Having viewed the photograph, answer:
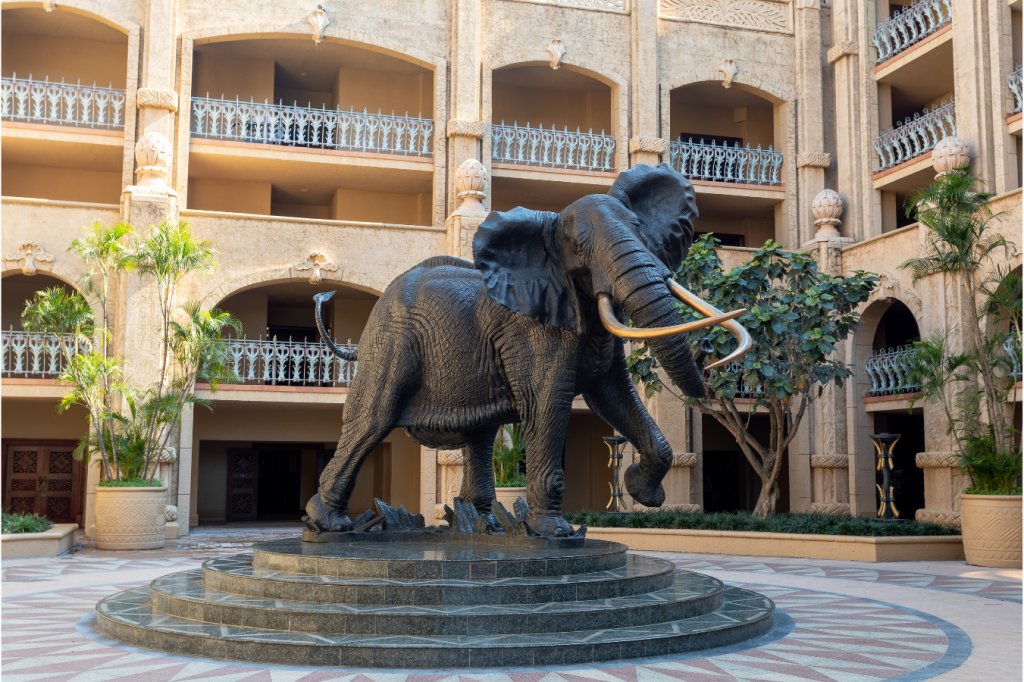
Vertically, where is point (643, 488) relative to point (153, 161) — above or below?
below

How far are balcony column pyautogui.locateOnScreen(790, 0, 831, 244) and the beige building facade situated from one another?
52mm

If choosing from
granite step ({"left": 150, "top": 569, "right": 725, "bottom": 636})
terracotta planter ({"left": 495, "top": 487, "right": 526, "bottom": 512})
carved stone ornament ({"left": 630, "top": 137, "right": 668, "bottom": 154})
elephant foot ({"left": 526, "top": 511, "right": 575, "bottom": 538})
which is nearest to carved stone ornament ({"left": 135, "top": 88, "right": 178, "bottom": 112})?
carved stone ornament ({"left": 630, "top": 137, "right": 668, "bottom": 154})

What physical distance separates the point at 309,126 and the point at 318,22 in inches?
78.3

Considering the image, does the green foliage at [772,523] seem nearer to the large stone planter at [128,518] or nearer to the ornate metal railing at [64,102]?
the large stone planter at [128,518]

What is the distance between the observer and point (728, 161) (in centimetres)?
1855

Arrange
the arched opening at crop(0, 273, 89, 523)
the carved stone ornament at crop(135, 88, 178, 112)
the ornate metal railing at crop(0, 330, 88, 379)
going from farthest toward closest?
the arched opening at crop(0, 273, 89, 523), the carved stone ornament at crop(135, 88, 178, 112), the ornate metal railing at crop(0, 330, 88, 379)

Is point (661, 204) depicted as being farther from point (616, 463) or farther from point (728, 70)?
point (728, 70)

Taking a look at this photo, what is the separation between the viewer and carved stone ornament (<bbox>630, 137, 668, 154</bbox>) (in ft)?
56.6

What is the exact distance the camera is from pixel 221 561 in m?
6.19

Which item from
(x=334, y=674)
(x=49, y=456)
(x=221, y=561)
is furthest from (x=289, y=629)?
(x=49, y=456)

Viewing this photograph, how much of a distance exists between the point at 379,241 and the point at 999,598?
11.3 meters

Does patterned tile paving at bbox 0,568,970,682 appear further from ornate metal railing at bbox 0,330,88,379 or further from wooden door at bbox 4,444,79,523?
wooden door at bbox 4,444,79,523

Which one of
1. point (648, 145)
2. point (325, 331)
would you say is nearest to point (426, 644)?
point (325, 331)

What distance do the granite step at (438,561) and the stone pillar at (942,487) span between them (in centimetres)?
986
